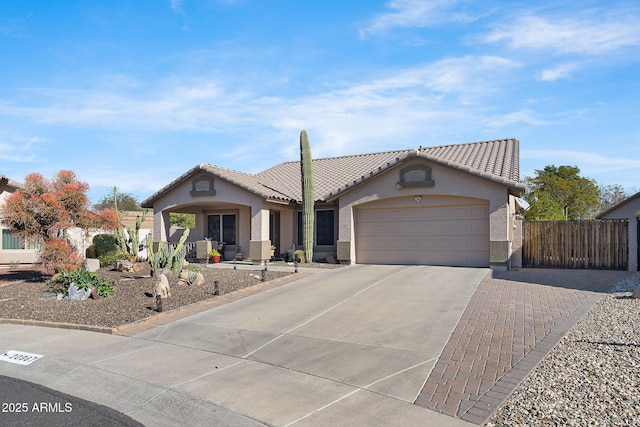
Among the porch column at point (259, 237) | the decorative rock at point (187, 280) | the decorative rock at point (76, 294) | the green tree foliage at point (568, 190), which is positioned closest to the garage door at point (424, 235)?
the porch column at point (259, 237)

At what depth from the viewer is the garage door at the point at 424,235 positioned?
16.5 metres

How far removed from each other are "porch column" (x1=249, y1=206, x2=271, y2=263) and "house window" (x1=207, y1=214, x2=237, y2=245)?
325cm

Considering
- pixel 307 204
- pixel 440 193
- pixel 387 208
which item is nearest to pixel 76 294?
pixel 307 204

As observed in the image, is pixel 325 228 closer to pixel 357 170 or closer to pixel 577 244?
pixel 357 170

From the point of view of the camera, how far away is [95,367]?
7.12 m

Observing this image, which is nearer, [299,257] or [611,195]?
[299,257]

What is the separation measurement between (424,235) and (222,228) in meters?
10.4

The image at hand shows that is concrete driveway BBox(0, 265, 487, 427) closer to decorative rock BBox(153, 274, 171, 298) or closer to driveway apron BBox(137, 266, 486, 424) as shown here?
driveway apron BBox(137, 266, 486, 424)

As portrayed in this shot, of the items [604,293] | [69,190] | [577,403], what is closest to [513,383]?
[577,403]

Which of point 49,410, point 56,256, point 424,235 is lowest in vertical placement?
point 49,410

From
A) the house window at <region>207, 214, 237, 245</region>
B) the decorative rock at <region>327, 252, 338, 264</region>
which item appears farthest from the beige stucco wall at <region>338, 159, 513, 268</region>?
the house window at <region>207, 214, 237, 245</region>

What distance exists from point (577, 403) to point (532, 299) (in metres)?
5.82

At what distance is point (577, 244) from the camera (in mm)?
16312

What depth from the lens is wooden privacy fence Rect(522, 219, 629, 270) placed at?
51.5ft
